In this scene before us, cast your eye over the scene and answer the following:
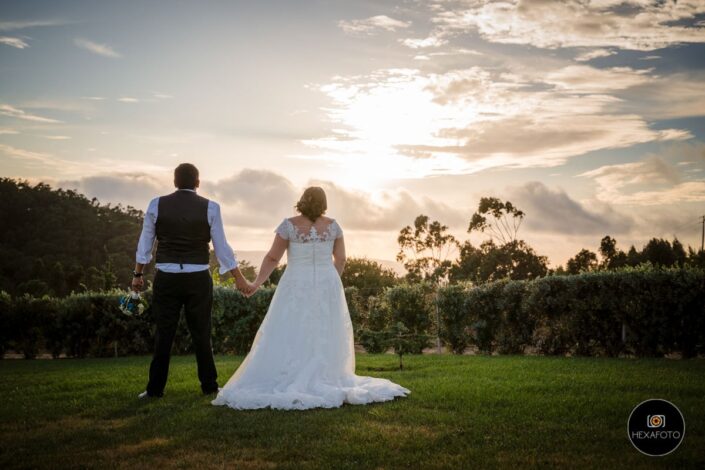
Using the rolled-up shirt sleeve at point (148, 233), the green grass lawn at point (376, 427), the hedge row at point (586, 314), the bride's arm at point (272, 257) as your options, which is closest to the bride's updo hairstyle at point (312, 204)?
the bride's arm at point (272, 257)

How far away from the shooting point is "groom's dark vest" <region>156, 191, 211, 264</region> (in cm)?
709

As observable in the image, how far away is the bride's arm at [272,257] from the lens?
24.6 feet

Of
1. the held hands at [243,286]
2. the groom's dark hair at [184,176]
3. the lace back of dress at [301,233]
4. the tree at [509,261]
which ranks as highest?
the tree at [509,261]

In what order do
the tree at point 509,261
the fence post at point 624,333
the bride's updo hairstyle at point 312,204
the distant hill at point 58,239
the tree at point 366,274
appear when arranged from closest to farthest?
the bride's updo hairstyle at point 312,204
the fence post at point 624,333
the distant hill at point 58,239
the tree at point 509,261
the tree at point 366,274

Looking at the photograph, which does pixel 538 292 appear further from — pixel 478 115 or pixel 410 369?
pixel 478 115

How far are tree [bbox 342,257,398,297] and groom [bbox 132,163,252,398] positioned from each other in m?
38.1

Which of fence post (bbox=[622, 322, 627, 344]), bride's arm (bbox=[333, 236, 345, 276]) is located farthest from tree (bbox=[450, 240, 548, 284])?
bride's arm (bbox=[333, 236, 345, 276])

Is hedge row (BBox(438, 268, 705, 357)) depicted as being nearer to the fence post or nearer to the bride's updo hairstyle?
the fence post

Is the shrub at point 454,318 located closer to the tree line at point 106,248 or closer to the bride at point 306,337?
the bride at point 306,337

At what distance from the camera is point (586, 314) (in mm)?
12820

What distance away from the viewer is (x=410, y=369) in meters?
10.1

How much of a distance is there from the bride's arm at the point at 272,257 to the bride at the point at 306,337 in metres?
0.01

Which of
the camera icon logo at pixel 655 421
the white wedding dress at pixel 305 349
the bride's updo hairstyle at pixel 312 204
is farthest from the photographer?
the bride's updo hairstyle at pixel 312 204

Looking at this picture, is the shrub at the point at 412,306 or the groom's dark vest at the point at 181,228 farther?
the shrub at the point at 412,306
